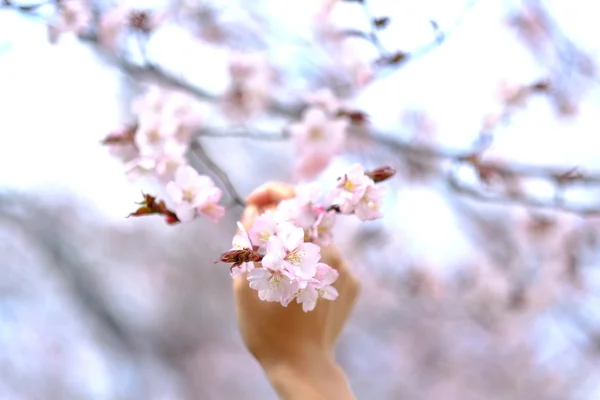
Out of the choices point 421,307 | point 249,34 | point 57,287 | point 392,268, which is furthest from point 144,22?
point 421,307

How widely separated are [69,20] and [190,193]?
99 cm

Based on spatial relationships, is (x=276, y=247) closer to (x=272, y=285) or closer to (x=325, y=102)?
(x=272, y=285)

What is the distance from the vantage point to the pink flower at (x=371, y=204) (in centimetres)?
90

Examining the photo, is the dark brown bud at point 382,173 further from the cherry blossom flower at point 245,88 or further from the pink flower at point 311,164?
the cherry blossom flower at point 245,88

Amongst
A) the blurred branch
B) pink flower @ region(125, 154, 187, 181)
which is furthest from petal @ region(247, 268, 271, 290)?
the blurred branch

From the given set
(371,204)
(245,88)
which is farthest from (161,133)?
(245,88)

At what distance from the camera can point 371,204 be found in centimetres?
91

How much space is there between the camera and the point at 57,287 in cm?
421

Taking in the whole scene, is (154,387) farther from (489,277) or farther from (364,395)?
(489,277)

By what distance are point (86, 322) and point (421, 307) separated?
8.83 feet

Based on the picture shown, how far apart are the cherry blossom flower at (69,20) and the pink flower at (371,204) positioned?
1.20 metres

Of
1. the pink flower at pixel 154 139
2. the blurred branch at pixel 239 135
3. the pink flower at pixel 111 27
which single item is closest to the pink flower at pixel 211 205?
the pink flower at pixel 154 139

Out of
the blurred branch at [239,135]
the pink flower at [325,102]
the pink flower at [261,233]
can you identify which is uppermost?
the pink flower at [325,102]

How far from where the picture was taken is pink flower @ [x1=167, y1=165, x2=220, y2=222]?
978 millimetres
